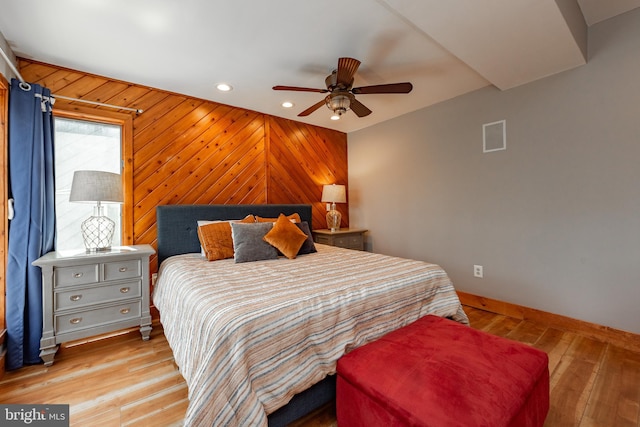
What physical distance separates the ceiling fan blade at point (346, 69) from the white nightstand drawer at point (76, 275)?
2.50 metres

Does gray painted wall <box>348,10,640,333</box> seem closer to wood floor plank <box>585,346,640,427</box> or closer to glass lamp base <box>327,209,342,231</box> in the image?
wood floor plank <box>585,346,640,427</box>

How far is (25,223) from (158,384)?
63.8 inches

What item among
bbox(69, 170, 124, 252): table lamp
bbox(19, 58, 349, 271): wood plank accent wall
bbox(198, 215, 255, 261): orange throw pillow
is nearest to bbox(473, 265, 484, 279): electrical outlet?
bbox(19, 58, 349, 271): wood plank accent wall

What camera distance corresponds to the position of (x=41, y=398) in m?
1.69

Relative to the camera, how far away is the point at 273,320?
127 cm

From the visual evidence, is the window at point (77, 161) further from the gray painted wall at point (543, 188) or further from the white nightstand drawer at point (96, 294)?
the gray painted wall at point (543, 188)

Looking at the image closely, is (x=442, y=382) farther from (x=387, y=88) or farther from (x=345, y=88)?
(x=345, y=88)

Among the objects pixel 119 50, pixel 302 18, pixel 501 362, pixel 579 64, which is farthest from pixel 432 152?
pixel 119 50

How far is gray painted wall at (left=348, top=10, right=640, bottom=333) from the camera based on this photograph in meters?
2.21

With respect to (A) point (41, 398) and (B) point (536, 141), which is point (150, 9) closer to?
(A) point (41, 398)

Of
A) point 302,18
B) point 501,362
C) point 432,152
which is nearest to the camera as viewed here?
point 501,362

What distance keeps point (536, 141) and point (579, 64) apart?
0.68 m

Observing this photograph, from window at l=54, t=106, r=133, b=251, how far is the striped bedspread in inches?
48.2

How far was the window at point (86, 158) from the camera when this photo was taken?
253 centimetres
